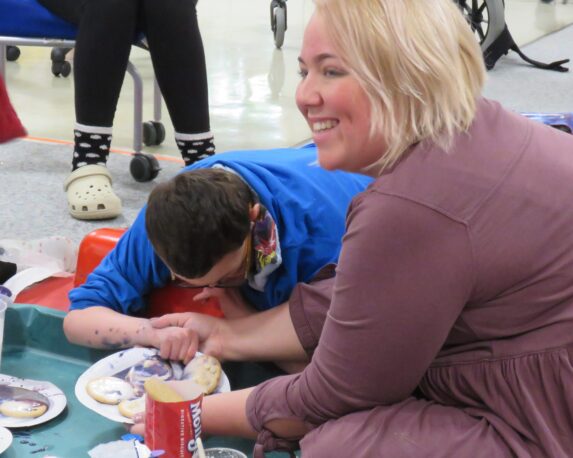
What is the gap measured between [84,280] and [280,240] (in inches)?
17.2

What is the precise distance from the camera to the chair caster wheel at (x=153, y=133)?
9.68 feet

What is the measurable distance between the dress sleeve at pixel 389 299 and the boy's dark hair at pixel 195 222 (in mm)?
297

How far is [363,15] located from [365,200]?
20 centimetres

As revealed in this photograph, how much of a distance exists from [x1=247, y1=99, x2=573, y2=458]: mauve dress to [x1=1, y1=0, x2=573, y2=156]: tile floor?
1.90m

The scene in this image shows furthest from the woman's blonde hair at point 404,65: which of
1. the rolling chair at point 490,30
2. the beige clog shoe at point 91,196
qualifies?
the rolling chair at point 490,30

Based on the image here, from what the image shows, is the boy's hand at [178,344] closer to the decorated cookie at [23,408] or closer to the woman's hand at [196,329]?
the woman's hand at [196,329]

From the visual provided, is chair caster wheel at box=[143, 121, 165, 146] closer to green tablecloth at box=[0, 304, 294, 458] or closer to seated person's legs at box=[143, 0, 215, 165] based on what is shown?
seated person's legs at box=[143, 0, 215, 165]

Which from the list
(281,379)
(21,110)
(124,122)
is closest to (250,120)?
(124,122)

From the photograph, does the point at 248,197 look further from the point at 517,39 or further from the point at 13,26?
the point at 517,39

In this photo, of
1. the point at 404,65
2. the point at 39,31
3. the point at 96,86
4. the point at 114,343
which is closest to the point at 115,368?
the point at 114,343

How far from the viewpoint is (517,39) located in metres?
5.68

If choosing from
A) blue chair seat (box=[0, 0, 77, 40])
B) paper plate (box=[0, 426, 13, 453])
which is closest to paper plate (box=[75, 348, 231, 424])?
paper plate (box=[0, 426, 13, 453])

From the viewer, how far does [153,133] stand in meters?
2.95

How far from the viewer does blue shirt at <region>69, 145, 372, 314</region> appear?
1.48 m
